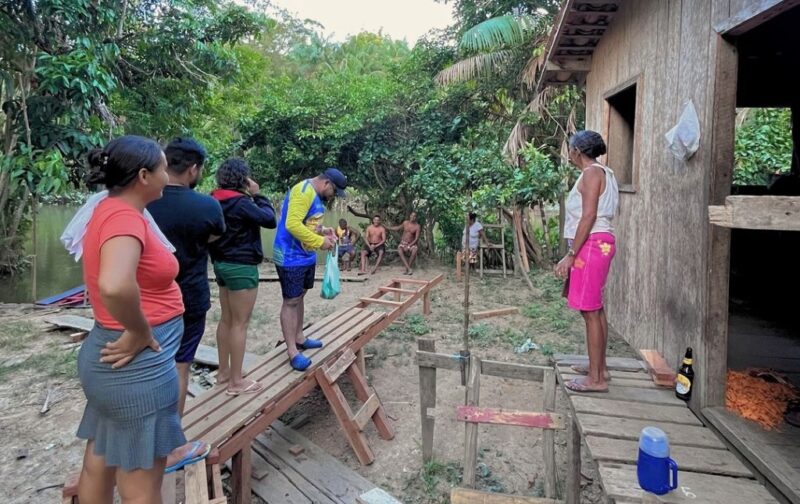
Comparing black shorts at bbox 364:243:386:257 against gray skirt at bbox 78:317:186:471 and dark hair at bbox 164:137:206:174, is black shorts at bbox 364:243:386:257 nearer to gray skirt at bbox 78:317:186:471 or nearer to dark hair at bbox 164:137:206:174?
dark hair at bbox 164:137:206:174

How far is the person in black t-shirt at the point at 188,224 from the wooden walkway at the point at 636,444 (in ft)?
7.22

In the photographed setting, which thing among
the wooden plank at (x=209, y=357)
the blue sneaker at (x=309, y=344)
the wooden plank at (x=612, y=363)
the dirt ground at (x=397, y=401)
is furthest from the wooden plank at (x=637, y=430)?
the wooden plank at (x=209, y=357)

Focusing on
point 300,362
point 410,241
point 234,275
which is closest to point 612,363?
point 300,362

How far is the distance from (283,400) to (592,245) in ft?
7.60

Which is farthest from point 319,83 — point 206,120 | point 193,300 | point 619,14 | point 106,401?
point 106,401

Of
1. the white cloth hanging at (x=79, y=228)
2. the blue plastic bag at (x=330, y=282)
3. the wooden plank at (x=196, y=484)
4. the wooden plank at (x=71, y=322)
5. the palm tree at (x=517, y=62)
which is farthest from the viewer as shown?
the palm tree at (x=517, y=62)

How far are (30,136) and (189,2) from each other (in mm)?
4050

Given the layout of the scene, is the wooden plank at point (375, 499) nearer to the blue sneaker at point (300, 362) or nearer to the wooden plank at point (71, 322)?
the blue sneaker at point (300, 362)

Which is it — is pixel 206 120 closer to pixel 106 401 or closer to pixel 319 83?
pixel 319 83

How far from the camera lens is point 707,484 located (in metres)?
1.97

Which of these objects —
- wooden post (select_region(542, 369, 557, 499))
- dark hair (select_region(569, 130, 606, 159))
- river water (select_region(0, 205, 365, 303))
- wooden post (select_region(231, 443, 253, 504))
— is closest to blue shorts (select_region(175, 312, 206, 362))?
wooden post (select_region(231, 443, 253, 504))

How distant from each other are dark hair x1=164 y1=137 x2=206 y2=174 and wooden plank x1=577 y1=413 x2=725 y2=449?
256 centimetres

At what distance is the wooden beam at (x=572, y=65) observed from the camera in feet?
18.1

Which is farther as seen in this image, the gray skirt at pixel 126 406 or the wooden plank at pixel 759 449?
the wooden plank at pixel 759 449
